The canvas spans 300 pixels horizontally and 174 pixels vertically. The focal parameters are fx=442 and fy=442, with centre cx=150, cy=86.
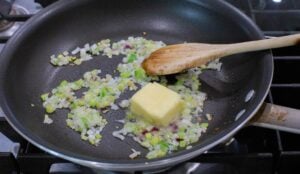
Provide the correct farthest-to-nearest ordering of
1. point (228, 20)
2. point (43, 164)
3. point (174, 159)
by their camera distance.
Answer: point (228, 20)
point (43, 164)
point (174, 159)

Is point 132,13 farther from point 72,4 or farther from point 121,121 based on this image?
point 121,121

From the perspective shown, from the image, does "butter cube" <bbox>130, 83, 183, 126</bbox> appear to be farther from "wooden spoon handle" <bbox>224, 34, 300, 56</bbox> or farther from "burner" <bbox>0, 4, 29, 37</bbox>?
"burner" <bbox>0, 4, 29, 37</bbox>

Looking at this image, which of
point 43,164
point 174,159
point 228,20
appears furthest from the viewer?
point 228,20

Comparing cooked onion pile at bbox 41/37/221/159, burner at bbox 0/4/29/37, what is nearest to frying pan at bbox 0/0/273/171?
cooked onion pile at bbox 41/37/221/159

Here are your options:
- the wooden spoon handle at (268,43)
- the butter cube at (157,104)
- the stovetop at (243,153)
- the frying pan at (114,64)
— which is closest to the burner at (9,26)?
the frying pan at (114,64)

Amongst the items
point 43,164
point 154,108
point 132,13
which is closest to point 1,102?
point 43,164

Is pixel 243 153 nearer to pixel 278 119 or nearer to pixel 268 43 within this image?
pixel 278 119

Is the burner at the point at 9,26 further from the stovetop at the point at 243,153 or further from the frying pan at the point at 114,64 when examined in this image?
the stovetop at the point at 243,153

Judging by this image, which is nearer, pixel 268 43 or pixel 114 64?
pixel 268 43

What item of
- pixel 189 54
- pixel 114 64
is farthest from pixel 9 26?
pixel 189 54
